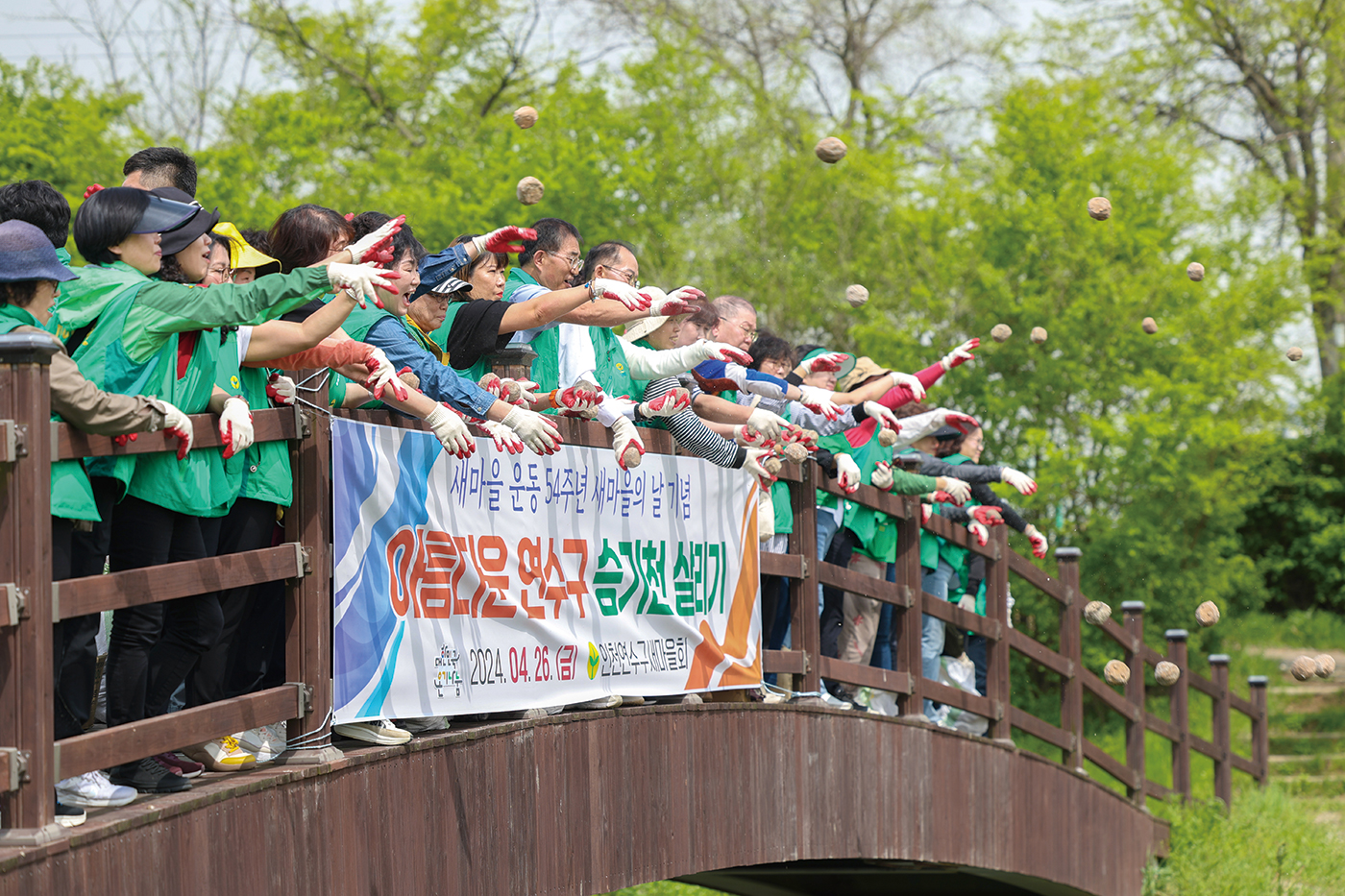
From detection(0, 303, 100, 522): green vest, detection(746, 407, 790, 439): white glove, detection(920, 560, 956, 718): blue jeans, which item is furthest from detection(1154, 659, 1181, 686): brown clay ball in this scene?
detection(0, 303, 100, 522): green vest

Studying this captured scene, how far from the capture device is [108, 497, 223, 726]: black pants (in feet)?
12.2

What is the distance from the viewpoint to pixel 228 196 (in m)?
18.8

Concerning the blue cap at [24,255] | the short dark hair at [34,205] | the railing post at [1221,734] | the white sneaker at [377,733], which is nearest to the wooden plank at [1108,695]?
the railing post at [1221,734]

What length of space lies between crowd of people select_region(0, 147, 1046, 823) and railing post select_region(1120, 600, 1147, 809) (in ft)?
18.4

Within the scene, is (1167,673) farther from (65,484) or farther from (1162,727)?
Answer: (65,484)

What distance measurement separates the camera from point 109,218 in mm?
3785

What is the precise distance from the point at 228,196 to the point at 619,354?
1417cm

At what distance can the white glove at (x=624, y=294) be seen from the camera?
4.76 m

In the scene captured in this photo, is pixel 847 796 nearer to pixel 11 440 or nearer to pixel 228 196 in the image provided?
pixel 11 440

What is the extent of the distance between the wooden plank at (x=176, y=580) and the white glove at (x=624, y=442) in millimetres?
1531

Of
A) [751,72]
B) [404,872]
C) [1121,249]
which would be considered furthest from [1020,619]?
→ [404,872]

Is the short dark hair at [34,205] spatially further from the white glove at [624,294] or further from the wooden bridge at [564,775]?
the white glove at [624,294]

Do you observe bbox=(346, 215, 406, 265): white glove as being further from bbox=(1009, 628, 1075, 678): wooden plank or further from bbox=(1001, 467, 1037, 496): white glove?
bbox=(1009, 628, 1075, 678): wooden plank

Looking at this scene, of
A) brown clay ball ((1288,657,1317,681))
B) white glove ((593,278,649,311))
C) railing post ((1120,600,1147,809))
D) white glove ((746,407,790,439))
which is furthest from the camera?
railing post ((1120,600,1147,809))
